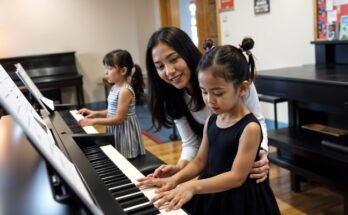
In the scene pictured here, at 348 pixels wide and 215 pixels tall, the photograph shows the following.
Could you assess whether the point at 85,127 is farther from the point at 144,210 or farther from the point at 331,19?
the point at 331,19

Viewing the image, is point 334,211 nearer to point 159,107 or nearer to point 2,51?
point 159,107

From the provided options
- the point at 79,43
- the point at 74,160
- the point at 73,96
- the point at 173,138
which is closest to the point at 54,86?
the point at 73,96

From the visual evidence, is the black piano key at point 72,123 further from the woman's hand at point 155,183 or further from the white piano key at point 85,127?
the woman's hand at point 155,183

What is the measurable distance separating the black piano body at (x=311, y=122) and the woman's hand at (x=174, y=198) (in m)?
1.28

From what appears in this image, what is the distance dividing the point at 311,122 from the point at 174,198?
80.8 inches

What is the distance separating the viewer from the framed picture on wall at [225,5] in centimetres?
455

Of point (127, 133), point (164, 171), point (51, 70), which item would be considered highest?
point (51, 70)

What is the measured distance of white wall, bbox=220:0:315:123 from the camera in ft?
11.6

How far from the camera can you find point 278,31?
389 centimetres

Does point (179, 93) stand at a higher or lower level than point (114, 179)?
higher

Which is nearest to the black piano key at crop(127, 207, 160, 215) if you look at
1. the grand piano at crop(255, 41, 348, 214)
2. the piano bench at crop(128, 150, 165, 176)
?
the piano bench at crop(128, 150, 165, 176)

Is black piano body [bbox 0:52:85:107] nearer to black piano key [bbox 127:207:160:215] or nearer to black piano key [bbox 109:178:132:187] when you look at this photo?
black piano key [bbox 109:178:132:187]

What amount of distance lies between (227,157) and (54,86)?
5.18m

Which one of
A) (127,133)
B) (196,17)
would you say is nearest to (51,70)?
(196,17)
